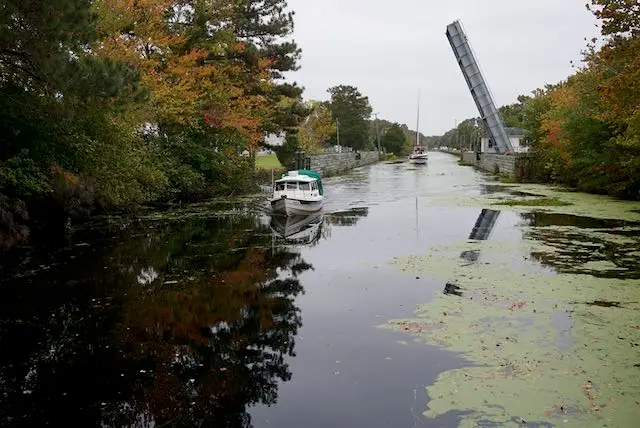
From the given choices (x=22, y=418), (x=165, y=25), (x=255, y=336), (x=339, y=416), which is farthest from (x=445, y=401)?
(x=165, y=25)

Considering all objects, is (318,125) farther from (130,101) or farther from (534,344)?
(534,344)

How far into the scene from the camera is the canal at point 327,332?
5.95 metres

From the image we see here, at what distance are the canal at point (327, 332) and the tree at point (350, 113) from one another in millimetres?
69529

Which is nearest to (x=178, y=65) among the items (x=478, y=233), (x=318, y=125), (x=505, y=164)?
(x=478, y=233)

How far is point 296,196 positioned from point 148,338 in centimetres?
1559

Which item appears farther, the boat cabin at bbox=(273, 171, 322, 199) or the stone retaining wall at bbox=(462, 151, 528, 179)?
the stone retaining wall at bbox=(462, 151, 528, 179)

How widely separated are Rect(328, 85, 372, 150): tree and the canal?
228 feet

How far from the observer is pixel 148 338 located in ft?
26.9

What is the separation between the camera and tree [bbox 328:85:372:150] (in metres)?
84.6

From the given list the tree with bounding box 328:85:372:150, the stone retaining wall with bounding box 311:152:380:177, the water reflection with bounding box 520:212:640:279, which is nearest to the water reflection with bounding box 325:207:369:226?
the water reflection with bounding box 520:212:640:279

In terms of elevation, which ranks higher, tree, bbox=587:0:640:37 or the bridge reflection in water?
tree, bbox=587:0:640:37

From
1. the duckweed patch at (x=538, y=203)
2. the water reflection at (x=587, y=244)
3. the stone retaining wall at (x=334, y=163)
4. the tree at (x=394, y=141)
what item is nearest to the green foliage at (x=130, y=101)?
the stone retaining wall at (x=334, y=163)

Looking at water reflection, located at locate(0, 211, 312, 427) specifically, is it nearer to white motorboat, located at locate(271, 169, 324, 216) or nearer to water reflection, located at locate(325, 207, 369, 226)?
water reflection, located at locate(325, 207, 369, 226)

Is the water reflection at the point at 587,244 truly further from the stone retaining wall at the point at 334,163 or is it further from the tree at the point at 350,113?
the tree at the point at 350,113
